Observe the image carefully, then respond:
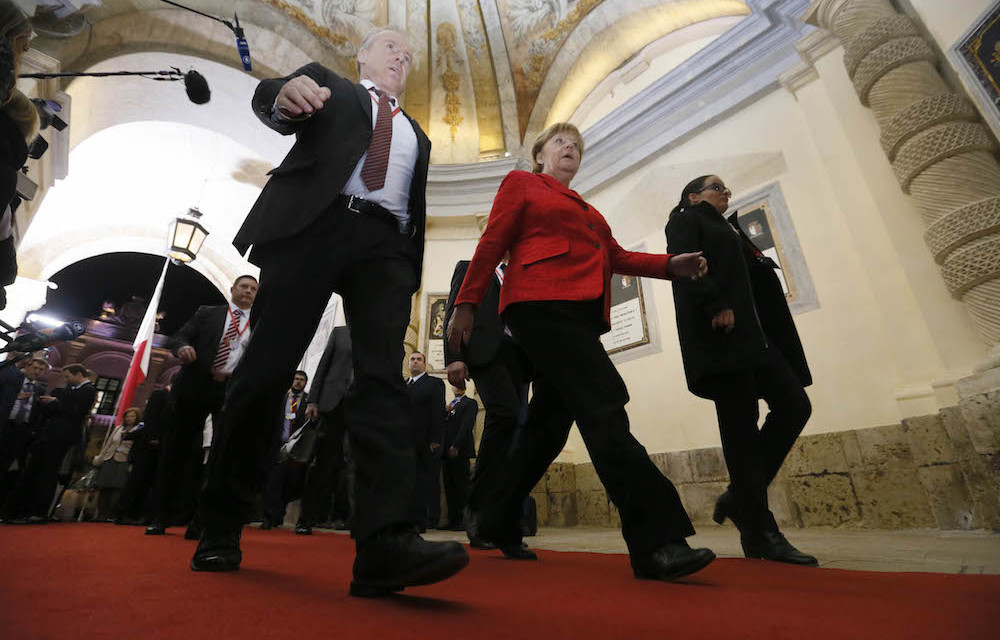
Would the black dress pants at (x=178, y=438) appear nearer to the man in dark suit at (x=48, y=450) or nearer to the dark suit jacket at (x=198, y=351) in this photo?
the dark suit jacket at (x=198, y=351)

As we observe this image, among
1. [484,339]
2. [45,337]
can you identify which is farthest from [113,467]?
[484,339]

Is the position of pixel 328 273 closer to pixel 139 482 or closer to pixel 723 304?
pixel 723 304

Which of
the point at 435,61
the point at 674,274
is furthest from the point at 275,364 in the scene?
the point at 435,61

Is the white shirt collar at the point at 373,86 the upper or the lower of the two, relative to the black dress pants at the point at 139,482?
upper

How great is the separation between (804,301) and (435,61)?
7.40 metres

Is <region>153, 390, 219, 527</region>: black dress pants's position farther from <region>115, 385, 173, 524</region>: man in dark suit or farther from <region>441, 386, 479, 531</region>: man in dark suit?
<region>441, 386, 479, 531</region>: man in dark suit

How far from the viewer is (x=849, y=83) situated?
15.5 ft

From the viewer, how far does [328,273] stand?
1.46m

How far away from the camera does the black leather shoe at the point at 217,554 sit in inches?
58.4

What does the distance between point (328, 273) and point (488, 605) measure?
0.94 m

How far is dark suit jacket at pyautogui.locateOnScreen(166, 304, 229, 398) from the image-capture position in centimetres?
325

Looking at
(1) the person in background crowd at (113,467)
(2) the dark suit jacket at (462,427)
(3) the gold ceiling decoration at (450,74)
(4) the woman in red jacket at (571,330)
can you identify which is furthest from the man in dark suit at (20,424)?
(3) the gold ceiling decoration at (450,74)

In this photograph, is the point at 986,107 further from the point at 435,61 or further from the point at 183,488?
the point at 435,61

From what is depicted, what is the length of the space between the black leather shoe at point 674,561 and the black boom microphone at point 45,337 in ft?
12.8
